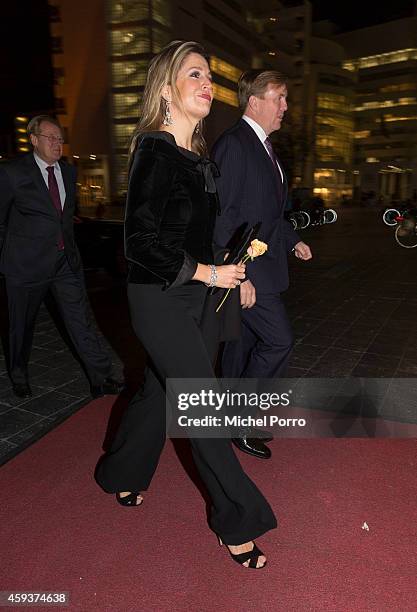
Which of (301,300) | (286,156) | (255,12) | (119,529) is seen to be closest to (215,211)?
(119,529)

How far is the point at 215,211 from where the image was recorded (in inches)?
80.5

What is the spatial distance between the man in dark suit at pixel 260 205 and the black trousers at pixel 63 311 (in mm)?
1338

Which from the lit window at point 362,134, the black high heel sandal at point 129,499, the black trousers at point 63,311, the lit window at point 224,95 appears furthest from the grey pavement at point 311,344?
the lit window at point 362,134

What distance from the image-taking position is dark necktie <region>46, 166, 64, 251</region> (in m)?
3.46

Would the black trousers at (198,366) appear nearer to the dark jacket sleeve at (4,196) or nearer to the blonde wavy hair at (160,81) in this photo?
the blonde wavy hair at (160,81)

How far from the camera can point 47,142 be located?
11.0 ft

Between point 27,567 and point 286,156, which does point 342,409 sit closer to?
point 27,567

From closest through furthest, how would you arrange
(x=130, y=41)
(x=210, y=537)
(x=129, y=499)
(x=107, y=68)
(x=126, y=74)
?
(x=210, y=537)
(x=129, y=499)
(x=130, y=41)
(x=126, y=74)
(x=107, y=68)

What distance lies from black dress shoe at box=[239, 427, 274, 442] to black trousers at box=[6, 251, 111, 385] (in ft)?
4.29

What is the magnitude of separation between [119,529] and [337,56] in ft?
342

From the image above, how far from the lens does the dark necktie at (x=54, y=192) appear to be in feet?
11.4

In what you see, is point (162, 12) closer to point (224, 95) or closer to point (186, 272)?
point (224, 95)

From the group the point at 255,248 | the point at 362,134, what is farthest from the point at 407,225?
the point at 362,134

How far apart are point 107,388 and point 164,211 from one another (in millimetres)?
2330
